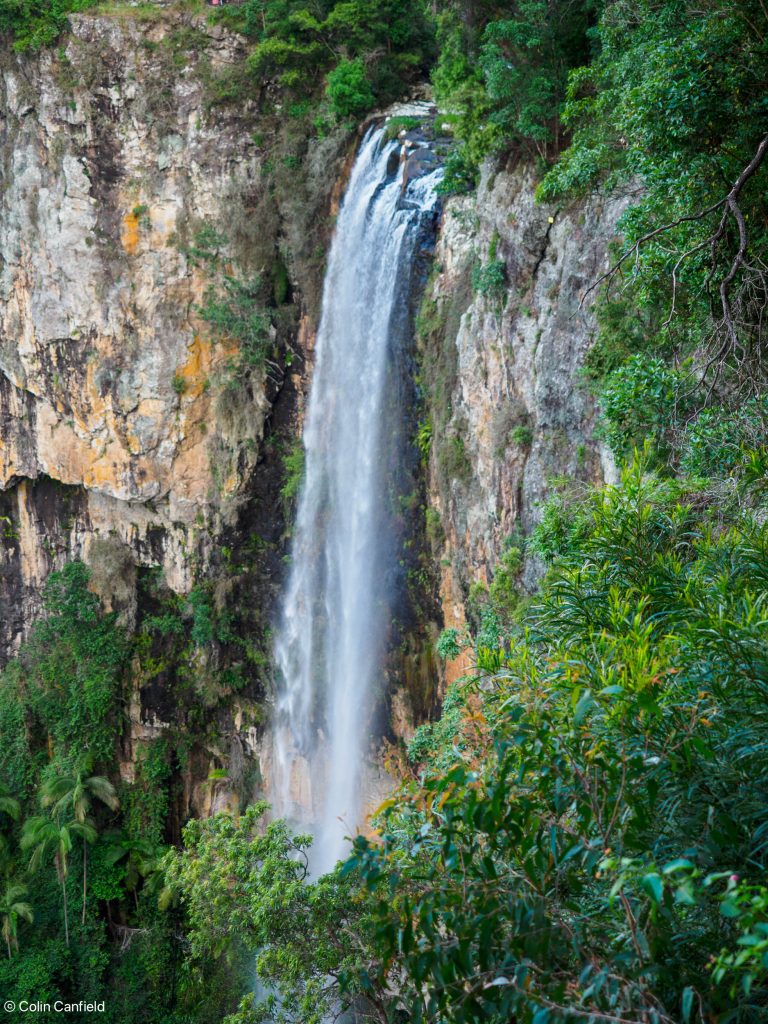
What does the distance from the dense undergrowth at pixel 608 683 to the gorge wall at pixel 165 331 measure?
9.15 feet

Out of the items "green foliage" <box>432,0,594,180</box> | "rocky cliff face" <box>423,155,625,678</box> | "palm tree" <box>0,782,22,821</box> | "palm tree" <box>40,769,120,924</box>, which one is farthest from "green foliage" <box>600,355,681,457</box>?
"palm tree" <box>0,782,22,821</box>

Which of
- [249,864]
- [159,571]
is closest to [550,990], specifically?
[249,864]

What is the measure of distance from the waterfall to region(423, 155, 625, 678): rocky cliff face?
0.89 meters

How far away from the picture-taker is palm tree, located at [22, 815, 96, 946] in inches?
515

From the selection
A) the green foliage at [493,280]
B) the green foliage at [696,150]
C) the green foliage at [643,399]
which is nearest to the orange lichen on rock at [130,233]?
the green foliage at [493,280]

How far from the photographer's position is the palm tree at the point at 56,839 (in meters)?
13.1

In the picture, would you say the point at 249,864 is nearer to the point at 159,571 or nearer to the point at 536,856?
the point at 536,856

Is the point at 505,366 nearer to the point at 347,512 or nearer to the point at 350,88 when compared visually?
the point at 347,512

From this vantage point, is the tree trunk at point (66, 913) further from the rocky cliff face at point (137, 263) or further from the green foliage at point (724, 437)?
the green foliage at point (724, 437)

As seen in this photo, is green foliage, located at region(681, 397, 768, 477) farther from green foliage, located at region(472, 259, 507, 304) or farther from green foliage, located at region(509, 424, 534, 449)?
green foliage, located at region(472, 259, 507, 304)

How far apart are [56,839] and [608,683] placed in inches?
549

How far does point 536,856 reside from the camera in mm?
2248

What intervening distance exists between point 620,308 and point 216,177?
10395 mm

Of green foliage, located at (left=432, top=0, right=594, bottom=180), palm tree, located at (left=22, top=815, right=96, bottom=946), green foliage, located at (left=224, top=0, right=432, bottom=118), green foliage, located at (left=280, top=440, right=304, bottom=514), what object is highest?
green foliage, located at (left=224, top=0, right=432, bottom=118)
